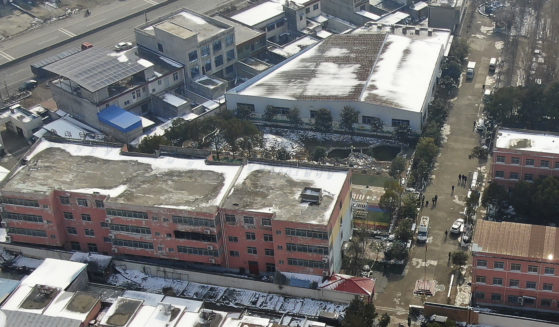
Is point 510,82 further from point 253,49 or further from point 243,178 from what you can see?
point 243,178

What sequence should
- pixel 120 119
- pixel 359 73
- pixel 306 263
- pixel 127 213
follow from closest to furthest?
1. pixel 306 263
2. pixel 127 213
3. pixel 120 119
4. pixel 359 73

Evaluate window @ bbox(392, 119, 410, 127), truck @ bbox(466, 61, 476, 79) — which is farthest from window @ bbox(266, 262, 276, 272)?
truck @ bbox(466, 61, 476, 79)

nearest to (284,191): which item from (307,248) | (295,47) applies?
(307,248)

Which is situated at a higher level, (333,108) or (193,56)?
(193,56)

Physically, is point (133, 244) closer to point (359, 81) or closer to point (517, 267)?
point (517, 267)

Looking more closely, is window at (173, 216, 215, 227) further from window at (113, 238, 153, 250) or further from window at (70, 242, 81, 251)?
window at (70, 242, 81, 251)

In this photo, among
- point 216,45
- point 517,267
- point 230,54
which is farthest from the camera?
point 230,54
